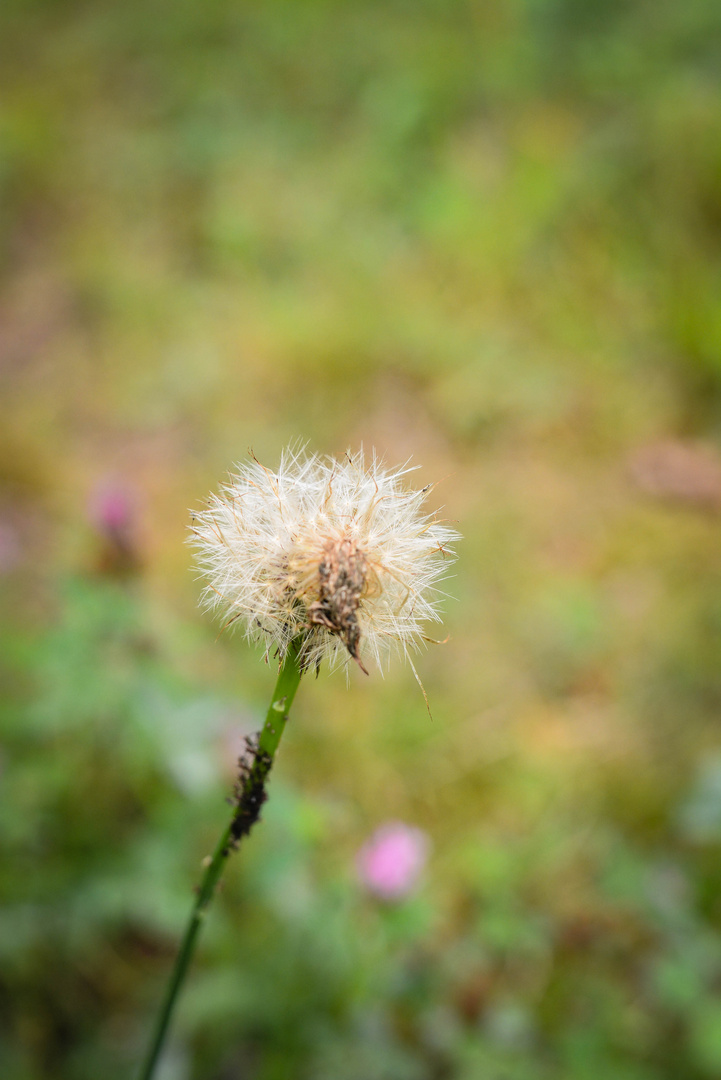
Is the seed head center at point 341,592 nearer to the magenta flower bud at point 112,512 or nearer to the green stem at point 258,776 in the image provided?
the green stem at point 258,776

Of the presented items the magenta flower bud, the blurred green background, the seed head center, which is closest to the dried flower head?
the seed head center

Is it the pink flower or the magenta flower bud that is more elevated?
the magenta flower bud

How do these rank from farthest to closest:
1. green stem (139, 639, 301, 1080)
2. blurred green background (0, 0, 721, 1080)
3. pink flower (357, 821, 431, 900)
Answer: blurred green background (0, 0, 721, 1080) < pink flower (357, 821, 431, 900) < green stem (139, 639, 301, 1080)

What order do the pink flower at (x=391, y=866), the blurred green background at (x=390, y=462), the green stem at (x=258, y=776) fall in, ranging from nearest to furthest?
1. the green stem at (x=258, y=776)
2. the pink flower at (x=391, y=866)
3. the blurred green background at (x=390, y=462)

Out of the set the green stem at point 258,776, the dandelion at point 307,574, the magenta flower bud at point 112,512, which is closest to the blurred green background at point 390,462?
the magenta flower bud at point 112,512

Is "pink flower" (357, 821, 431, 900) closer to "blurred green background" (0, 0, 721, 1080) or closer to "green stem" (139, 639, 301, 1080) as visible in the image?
"blurred green background" (0, 0, 721, 1080)

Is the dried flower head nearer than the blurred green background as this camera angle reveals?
Yes
